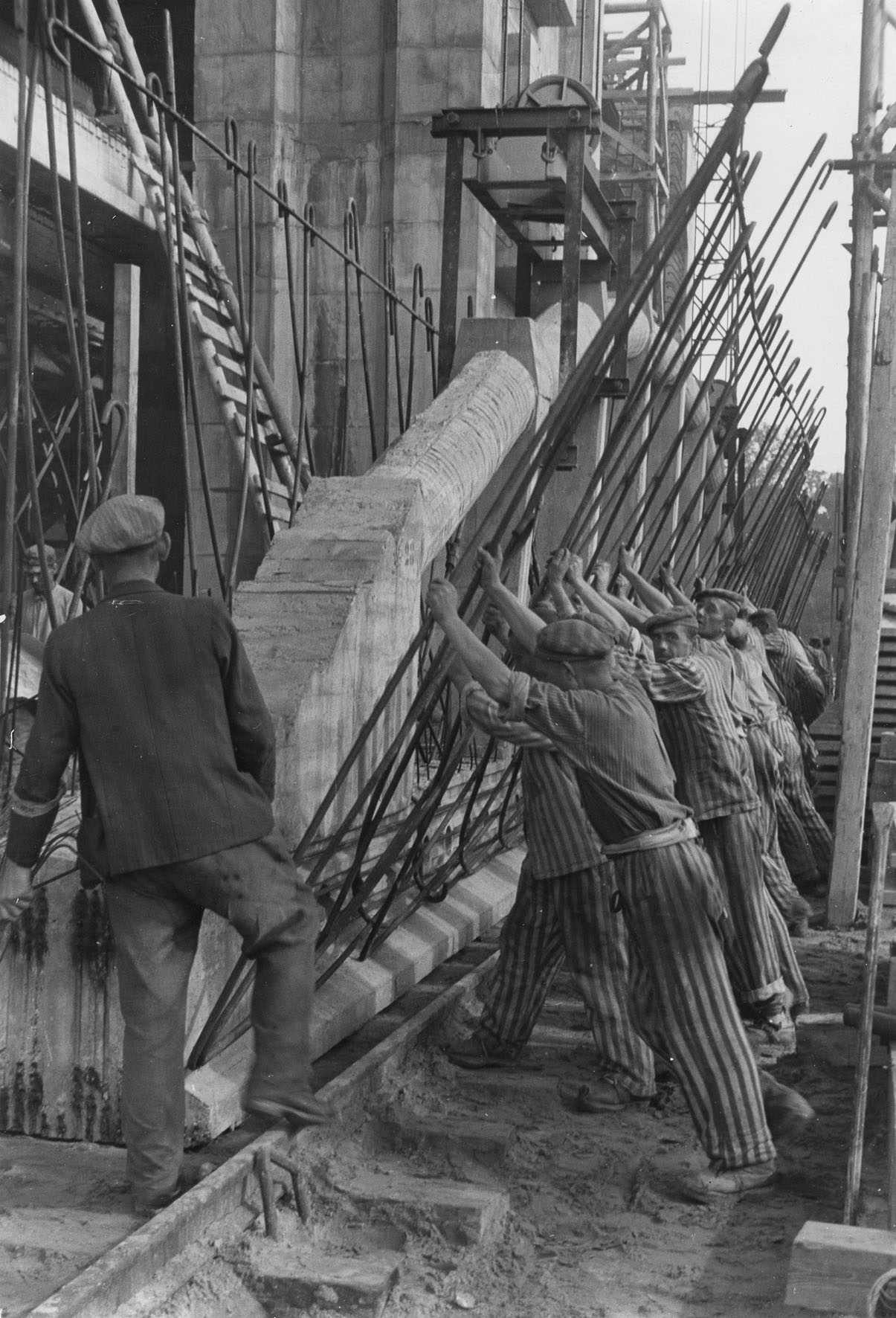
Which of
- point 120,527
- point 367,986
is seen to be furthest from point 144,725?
point 367,986

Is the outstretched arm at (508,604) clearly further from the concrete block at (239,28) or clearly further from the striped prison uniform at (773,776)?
the concrete block at (239,28)

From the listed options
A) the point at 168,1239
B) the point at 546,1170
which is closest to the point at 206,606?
the point at 168,1239

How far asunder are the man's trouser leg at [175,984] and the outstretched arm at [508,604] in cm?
162

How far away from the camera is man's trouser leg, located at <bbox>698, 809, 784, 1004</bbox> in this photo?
7070 millimetres

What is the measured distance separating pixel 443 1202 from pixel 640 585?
421 centimetres

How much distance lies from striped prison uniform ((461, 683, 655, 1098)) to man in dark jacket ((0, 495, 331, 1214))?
1.88 metres

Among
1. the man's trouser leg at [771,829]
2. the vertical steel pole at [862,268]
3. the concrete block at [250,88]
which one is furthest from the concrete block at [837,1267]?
the concrete block at [250,88]

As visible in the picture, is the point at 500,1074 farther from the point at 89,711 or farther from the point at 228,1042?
the point at 89,711

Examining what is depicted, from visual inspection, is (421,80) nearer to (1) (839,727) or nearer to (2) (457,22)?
(2) (457,22)

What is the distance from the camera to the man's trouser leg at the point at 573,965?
6039 mm

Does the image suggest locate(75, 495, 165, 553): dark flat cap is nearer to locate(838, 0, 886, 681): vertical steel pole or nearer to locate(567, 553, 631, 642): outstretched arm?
locate(567, 553, 631, 642): outstretched arm

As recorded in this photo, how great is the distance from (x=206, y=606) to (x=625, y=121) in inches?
1221

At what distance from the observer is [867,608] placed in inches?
385

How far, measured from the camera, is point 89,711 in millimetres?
4262
